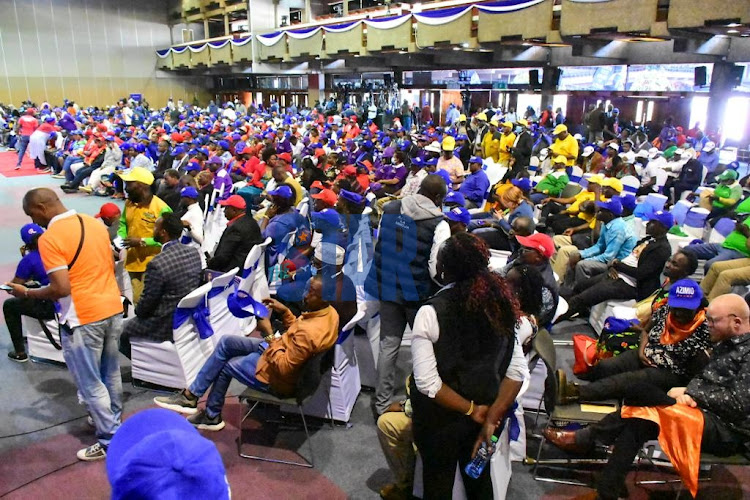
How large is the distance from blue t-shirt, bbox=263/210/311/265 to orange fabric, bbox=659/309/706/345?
3.01 m

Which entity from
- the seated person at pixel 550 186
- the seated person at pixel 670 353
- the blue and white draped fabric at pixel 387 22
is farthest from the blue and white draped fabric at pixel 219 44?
the seated person at pixel 670 353

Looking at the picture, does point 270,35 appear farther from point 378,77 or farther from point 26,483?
point 26,483

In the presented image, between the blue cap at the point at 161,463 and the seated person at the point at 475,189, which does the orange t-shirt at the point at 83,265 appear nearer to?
the blue cap at the point at 161,463

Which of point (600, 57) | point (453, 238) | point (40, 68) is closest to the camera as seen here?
point (453, 238)

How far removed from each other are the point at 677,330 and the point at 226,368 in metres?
2.61

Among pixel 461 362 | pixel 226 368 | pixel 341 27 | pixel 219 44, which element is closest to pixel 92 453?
pixel 226 368

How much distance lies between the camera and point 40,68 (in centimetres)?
2566

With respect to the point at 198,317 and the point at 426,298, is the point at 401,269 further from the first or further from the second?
the point at 198,317

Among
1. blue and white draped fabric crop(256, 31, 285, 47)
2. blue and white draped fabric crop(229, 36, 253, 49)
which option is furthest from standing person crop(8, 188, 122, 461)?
blue and white draped fabric crop(229, 36, 253, 49)

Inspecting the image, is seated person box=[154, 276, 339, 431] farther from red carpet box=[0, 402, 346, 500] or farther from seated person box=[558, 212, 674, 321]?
seated person box=[558, 212, 674, 321]

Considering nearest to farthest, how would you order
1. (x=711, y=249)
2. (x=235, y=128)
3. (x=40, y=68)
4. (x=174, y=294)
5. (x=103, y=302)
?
A: (x=103, y=302) → (x=174, y=294) → (x=711, y=249) → (x=235, y=128) → (x=40, y=68)

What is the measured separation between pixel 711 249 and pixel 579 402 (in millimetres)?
2877

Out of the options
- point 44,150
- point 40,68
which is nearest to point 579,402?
point 44,150

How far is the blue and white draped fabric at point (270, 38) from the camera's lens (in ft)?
69.7
